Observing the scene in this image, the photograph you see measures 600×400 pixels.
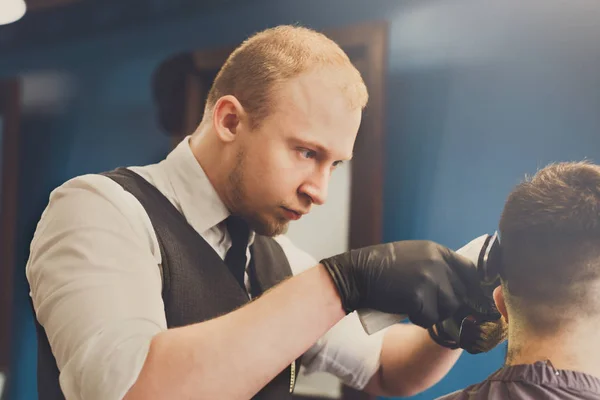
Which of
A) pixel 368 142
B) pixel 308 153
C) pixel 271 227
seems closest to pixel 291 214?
pixel 271 227

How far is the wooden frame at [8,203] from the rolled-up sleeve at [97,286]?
75cm

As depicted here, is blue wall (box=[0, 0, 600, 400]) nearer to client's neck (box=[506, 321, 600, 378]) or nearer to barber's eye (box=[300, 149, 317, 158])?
client's neck (box=[506, 321, 600, 378])

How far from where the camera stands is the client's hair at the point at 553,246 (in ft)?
4.03

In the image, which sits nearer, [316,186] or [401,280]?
Result: [401,280]

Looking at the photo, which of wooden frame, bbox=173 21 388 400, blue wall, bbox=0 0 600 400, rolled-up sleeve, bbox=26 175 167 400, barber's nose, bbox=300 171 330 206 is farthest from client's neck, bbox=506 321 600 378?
rolled-up sleeve, bbox=26 175 167 400

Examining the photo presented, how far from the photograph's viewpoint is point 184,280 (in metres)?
1.41

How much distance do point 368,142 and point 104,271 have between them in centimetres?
72

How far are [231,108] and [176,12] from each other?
0.63 meters

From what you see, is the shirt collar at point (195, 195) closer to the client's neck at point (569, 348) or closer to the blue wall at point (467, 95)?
the blue wall at point (467, 95)

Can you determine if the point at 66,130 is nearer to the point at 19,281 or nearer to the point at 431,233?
the point at 19,281

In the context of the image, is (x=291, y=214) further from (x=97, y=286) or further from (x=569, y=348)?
(x=569, y=348)

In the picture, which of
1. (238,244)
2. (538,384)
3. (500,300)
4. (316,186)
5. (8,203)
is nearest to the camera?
(538,384)

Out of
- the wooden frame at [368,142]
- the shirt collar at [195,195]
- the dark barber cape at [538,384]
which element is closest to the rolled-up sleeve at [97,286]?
the shirt collar at [195,195]

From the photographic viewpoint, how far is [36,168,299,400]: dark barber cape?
139 centimetres
